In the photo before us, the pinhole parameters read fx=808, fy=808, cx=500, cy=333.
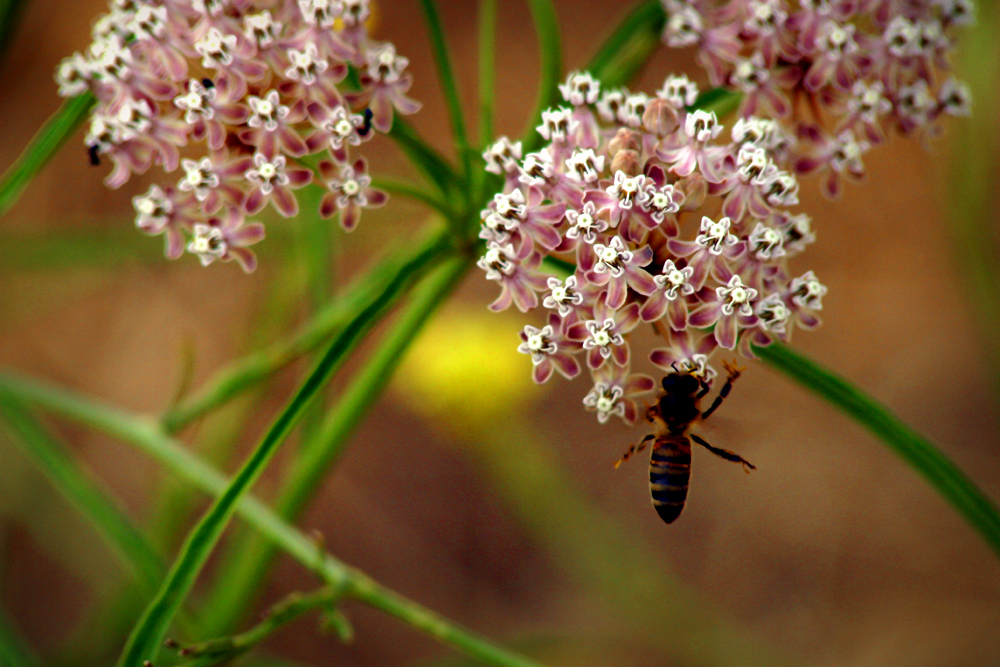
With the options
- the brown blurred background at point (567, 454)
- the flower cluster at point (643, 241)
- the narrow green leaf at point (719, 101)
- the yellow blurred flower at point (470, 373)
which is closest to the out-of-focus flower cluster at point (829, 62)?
the narrow green leaf at point (719, 101)

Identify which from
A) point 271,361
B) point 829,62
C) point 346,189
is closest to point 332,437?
point 271,361

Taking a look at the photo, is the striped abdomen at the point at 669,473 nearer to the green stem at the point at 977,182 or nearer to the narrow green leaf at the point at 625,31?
the narrow green leaf at the point at 625,31

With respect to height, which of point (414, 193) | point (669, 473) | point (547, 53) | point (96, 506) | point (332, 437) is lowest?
point (96, 506)

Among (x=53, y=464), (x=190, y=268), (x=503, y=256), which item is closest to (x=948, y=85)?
(x=503, y=256)

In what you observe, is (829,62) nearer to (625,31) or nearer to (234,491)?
(625,31)

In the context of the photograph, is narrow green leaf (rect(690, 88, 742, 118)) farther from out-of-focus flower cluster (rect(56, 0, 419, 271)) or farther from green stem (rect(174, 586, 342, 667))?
green stem (rect(174, 586, 342, 667))

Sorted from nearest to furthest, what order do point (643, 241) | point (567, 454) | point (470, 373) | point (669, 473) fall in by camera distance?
point (643, 241) → point (669, 473) → point (470, 373) → point (567, 454)
